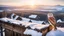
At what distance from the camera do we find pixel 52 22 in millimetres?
1533

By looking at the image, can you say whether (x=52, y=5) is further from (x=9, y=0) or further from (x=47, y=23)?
(x=9, y=0)

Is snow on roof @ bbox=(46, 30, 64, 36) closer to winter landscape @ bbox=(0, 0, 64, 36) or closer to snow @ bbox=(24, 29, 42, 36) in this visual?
winter landscape @ bbox=(0, 0, 64, 36)

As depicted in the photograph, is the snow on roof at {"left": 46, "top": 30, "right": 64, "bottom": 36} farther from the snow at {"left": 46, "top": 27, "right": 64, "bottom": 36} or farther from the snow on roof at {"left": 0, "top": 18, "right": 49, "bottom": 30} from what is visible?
the snow on roof at {"left": 0, "top": 18, "right": 49, "bottom": 30}

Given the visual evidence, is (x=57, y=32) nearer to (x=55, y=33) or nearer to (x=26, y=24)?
(x=55, y=33)

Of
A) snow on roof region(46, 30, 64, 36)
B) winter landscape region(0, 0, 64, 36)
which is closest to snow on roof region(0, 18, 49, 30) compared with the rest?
winter landscape region(0, 0, 64, 36)

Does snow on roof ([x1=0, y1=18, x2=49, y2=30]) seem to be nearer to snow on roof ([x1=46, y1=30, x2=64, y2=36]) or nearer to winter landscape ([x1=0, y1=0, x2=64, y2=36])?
winter landscape ([x1=0, y1=0, x2=64, y2=36])

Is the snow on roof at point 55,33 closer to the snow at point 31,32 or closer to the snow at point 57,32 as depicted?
the snow at point 57,32

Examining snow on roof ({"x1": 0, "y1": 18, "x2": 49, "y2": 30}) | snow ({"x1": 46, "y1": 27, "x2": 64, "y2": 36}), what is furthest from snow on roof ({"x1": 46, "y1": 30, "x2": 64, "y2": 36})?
snow on roof ({"x1": 0, "y1": 18, "x2": 49, "y2": 30})

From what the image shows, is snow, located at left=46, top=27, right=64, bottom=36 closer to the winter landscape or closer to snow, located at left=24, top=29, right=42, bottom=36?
the winter landscape

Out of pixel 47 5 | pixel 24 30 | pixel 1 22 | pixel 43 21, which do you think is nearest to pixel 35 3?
pixel 47 5

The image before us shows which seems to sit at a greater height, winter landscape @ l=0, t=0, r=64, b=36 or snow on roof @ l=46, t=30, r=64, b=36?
winter landscape @ l=0, t=0, r=64, b=36

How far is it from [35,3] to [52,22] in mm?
338

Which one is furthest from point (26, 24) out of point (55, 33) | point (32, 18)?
point (55, 33)

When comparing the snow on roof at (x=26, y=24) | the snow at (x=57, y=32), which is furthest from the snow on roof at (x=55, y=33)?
the snow on roof at (x=26, y=24)
